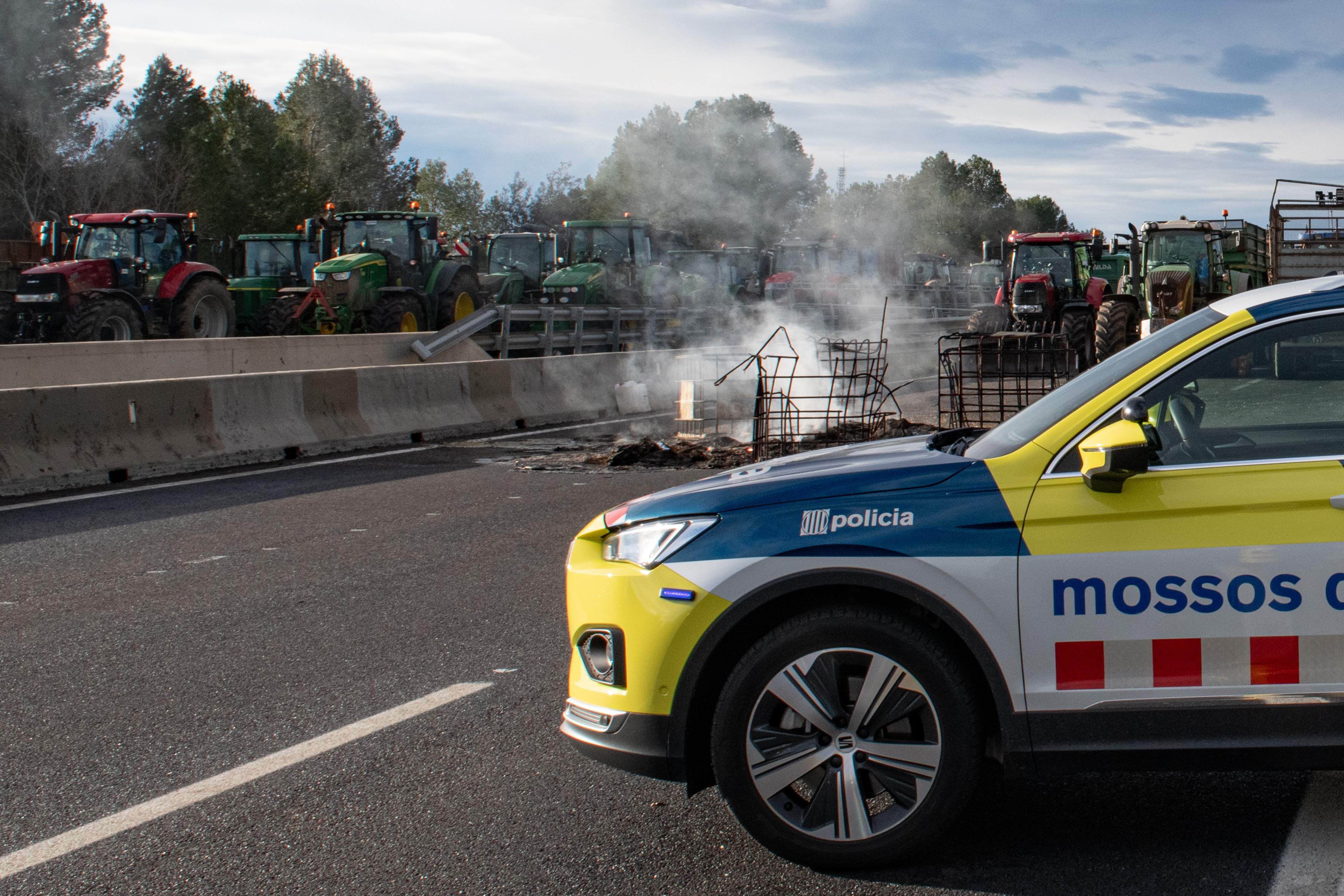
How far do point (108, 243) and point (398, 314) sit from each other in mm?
5099

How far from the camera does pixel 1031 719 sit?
3.33 meters

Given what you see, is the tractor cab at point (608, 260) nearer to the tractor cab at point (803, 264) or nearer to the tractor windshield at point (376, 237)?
the tractor windshield at point (376, 237)

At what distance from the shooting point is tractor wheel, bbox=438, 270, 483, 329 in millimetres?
25672

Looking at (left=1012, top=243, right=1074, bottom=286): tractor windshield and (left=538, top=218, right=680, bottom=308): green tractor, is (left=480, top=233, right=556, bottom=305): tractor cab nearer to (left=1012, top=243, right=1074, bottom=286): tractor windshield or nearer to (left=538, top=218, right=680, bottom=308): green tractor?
(left=538, top=218, right=680, bottom=308): green tractor

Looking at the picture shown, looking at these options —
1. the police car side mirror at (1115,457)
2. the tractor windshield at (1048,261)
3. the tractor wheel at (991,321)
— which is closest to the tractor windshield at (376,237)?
the tractor wheel at (991,321)

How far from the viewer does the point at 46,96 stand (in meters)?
57.1

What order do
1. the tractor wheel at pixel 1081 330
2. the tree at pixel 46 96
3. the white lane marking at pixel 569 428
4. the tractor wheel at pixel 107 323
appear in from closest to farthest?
the white lane marking at pixel 569 428 → the tractor wheel at pixel 107 323 → the tractor wheel at pixel 1081 330 → the tree at pixel 46 96

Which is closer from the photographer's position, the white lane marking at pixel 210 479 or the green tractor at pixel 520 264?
the white lane marking at pixel 210 479

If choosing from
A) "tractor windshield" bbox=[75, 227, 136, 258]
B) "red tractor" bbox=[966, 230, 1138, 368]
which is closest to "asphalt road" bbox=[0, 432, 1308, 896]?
"red tractor" bbox=[966, 230, 1138, 368]

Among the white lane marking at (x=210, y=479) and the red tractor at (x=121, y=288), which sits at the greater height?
the red tractor at (x=121, y=288)

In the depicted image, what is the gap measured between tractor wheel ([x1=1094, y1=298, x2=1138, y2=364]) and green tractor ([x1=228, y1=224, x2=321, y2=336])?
16129mm

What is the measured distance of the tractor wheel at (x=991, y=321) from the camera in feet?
75.2

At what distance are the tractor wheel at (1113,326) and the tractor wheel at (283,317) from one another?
14693 millimetres

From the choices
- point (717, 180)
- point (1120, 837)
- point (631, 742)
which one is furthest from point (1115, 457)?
point (717, 180)
